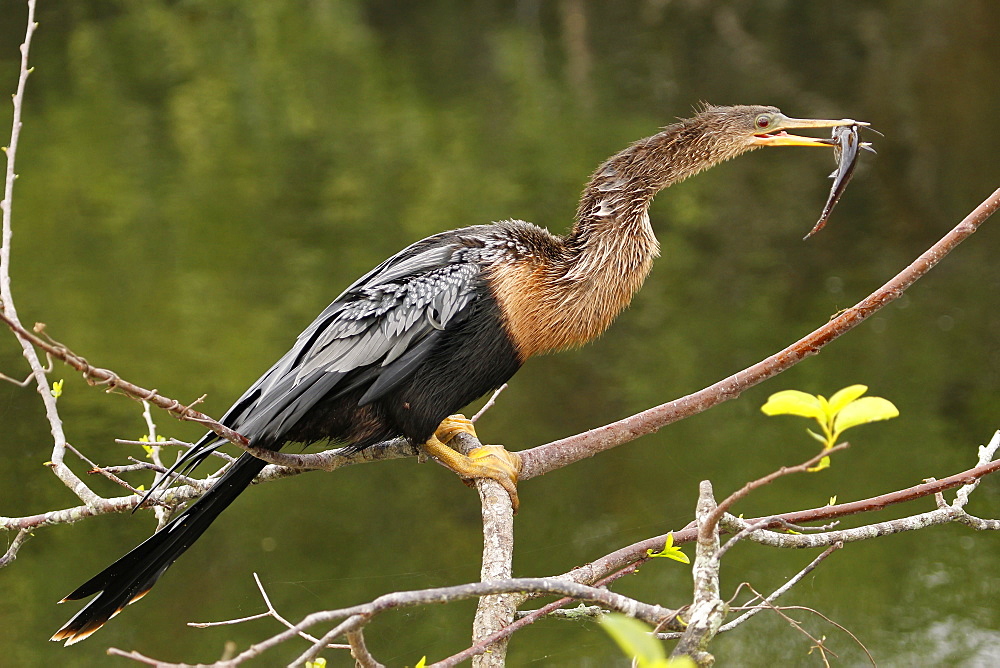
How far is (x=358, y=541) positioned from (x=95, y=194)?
213 inches

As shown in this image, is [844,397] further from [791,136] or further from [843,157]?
[791,136]

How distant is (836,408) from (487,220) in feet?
23.9

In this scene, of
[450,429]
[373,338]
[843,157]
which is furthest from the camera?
[450,429]

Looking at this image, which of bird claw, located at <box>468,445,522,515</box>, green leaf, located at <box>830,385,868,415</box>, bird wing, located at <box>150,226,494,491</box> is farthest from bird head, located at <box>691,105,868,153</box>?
green leaf, located at <box>830,385,868,415</box>

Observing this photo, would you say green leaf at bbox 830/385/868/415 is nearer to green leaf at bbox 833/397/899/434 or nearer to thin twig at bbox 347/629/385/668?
green leaf at bbox 833/397/899/434

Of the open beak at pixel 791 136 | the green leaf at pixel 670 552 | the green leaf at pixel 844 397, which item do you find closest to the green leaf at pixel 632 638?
the green leaf at pixel 844 397

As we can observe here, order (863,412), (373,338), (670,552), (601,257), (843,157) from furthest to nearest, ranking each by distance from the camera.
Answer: (601,257), (373,338), (843,157), (670,552), (863,412)

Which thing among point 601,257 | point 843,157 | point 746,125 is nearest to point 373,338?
point 601,257

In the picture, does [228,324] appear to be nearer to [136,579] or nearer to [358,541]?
[358,541]

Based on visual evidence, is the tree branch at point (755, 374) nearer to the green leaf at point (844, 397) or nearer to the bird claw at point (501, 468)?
the bird claw at point (501, 468)

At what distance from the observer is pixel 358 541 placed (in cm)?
580

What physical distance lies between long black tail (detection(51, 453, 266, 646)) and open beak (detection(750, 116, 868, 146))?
1.41m

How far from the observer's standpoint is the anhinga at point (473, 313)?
2428mm

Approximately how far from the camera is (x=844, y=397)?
1.29 m
